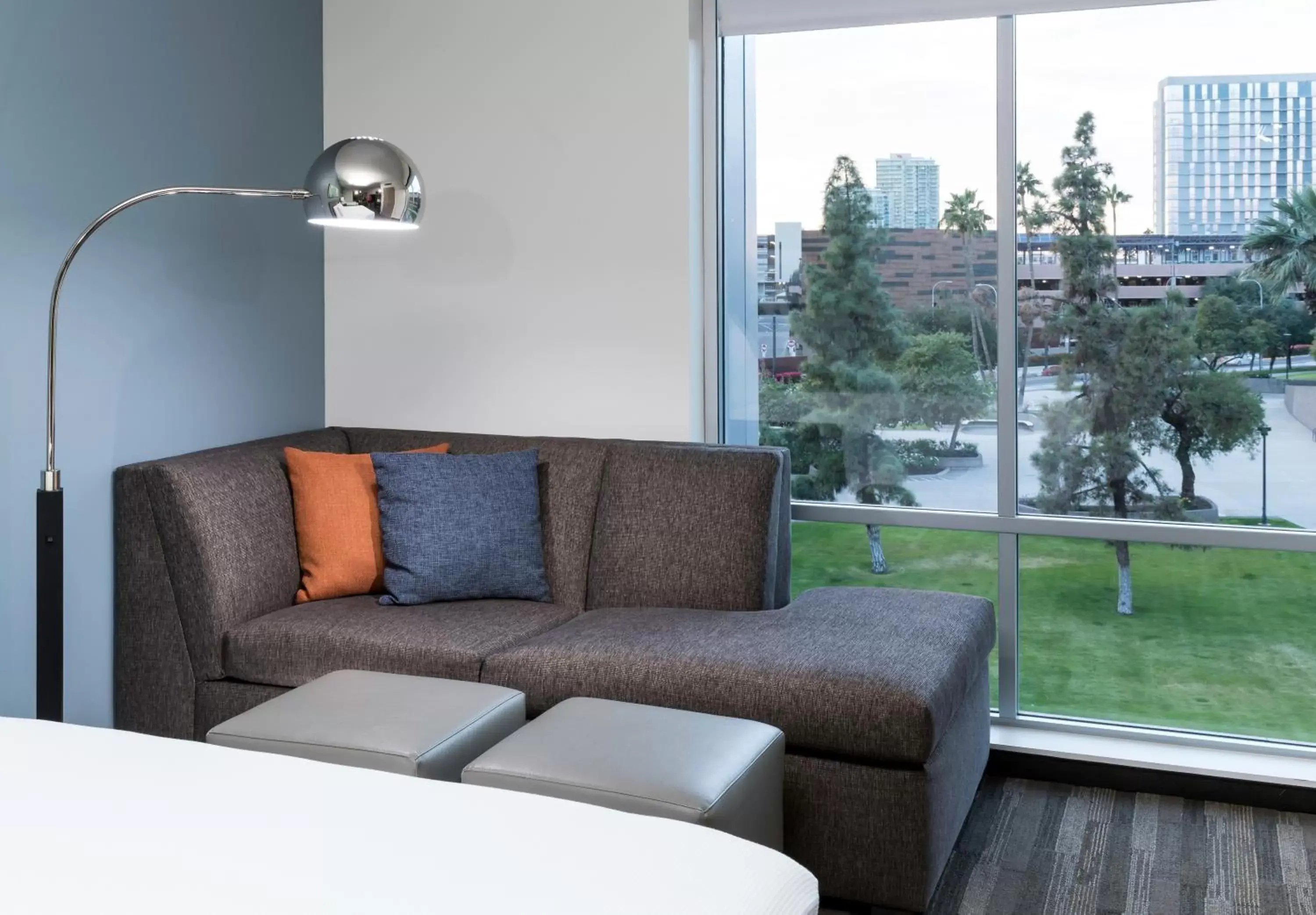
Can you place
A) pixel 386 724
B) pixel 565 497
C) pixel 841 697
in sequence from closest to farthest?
pixel 386 724 < pixel 841 697 < pixel 565 497

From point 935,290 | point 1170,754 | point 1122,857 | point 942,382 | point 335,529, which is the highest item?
point 935,290

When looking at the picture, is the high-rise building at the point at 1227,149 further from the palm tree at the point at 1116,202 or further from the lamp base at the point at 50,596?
the lamp base at the point at 50,596

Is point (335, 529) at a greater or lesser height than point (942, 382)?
lesser

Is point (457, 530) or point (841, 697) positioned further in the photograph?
point (457, 530)

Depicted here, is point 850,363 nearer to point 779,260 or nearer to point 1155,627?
→ point 779,260

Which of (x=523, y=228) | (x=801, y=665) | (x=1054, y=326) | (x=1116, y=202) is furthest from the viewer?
(x=523, y=228)

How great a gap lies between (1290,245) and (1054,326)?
61 centimetres

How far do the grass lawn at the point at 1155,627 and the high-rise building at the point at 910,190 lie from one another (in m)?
0.90

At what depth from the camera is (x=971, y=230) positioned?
3521mm

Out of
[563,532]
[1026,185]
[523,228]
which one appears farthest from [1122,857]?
[523,228]

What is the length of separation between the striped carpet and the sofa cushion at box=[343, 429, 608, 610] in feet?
4.05

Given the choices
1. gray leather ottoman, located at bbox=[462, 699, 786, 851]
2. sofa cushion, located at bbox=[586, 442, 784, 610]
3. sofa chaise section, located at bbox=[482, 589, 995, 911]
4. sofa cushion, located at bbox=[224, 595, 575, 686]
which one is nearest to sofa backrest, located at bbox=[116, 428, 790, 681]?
sofa cushion, located at bbox=[586, 442, 784, 610]

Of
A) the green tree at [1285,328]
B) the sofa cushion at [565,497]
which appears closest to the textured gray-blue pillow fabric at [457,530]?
the sofa cushion at [565,497]

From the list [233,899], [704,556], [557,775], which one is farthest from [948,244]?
[233,899]
